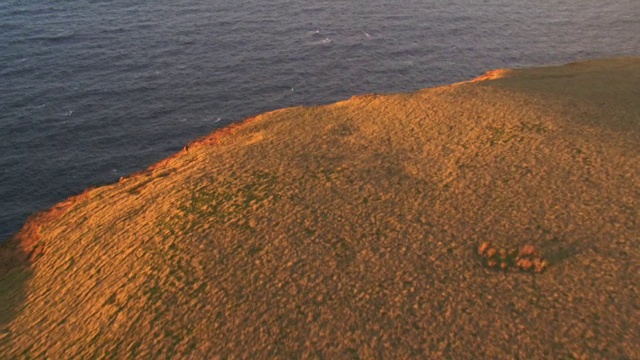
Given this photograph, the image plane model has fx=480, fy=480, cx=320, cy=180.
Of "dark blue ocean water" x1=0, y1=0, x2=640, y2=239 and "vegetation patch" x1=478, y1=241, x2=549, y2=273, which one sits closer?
"vegetation patch" x1=478, y1=241, x2=549, y2=273

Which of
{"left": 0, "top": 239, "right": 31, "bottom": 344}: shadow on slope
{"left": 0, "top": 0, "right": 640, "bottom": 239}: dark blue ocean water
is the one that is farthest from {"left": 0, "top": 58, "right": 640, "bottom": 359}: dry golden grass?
{"left": 0, "top": 0, "right": 640, "bottom": 239}: dark blue ocean water

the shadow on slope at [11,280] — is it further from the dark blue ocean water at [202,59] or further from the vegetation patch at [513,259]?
the vegetation patch at [513,259]

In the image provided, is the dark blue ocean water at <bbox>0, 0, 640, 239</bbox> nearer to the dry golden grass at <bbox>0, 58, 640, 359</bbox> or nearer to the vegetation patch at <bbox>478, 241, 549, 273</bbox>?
the dry golden grass at <bbox>0, 58, 640, 359</bbox>

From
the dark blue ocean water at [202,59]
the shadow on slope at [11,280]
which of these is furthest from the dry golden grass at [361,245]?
the dark blue ocean water at [202,59]

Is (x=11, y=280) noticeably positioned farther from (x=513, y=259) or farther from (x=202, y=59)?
(x=202, y=59)

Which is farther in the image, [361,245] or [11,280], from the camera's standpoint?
[11,280]

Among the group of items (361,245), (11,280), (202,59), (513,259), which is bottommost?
(11,280)

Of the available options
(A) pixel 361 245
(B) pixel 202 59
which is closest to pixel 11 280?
(A) pixel 361 245
